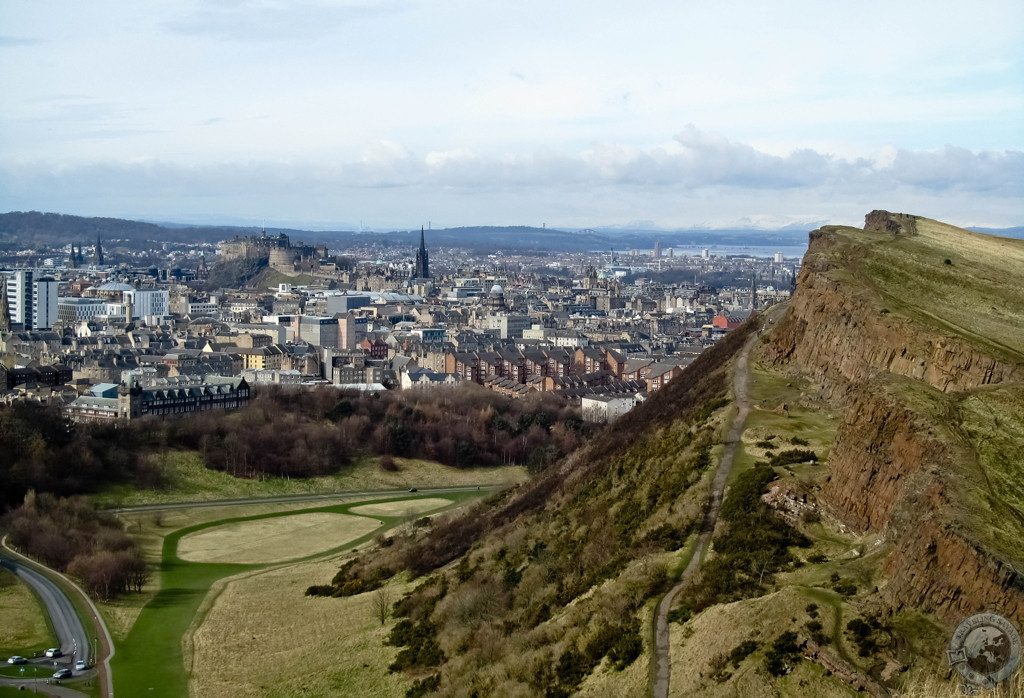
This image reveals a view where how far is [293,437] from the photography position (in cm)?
6575

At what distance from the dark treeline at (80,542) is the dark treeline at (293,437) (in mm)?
3232

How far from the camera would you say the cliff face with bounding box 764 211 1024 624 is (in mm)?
17078

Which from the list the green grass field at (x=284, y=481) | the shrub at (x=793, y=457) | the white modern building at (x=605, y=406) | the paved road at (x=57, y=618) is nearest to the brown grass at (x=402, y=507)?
the green grass field at (x=284, y=481)

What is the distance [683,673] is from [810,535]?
4.43 meters

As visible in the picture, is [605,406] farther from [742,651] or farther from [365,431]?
[742,651]

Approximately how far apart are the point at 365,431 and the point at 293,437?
5.10 metres

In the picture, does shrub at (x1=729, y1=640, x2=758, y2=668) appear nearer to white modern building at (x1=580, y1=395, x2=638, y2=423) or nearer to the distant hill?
the distant hill

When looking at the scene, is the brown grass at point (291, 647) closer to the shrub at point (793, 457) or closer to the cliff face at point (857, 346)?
the shrub at point (793, 457)

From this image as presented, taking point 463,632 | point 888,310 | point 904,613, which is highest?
point 888,310

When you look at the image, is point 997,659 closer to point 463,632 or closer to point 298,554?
point 463,632

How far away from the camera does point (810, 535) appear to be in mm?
21953

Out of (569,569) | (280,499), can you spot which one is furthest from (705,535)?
(280,499)

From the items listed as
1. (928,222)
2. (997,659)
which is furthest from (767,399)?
(928,222)

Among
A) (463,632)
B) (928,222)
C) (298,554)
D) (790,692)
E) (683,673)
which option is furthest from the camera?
(928,222)
